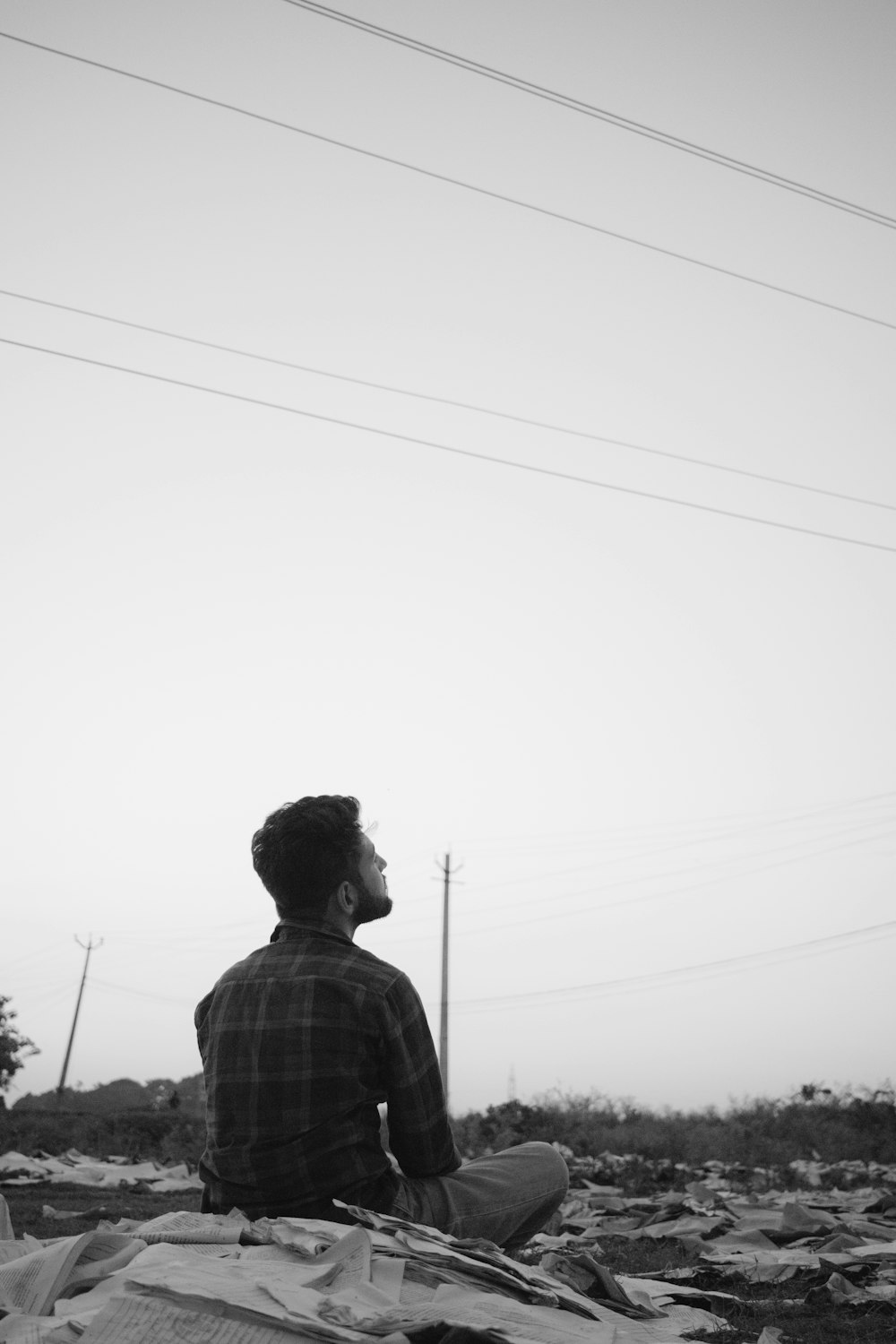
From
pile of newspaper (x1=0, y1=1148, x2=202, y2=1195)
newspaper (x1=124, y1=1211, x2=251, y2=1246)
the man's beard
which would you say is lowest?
newspaper (x1=124, y1=1211, x2=251, y2=1246)

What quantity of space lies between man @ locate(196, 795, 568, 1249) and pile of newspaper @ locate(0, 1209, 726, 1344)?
0.46 ft

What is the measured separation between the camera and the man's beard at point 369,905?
2273 mm

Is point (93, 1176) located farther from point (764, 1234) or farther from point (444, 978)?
point (444, 978)

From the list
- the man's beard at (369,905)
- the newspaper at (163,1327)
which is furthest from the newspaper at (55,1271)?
the man's beard at (369,905)

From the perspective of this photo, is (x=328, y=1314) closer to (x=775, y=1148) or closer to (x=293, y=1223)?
(x=293, y=1223)

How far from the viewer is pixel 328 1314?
4.58ft

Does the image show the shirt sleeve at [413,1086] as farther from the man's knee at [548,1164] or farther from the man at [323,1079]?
the man's knee at [548,1164]

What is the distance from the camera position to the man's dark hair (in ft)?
7.31

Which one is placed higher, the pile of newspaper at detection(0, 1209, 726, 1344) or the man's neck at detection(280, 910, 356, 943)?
the man's neck at detection(280, 910, 356, 943)

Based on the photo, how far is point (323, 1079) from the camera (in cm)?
202

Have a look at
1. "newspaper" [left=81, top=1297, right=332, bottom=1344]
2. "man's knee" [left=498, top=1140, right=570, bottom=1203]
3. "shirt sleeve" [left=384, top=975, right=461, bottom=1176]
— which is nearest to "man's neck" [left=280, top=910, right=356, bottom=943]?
"shirt sleeve" [left=384, top=975, right=461, bottom=1176]

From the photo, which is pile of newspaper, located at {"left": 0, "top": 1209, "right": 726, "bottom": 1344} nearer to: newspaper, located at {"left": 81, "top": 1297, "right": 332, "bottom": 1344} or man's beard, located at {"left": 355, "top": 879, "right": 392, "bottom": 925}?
newspaper, located at {"left": 81, "top": 1297, "right": 332, "bottom": 1344}

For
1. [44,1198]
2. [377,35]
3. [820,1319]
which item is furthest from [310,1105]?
[377,35]

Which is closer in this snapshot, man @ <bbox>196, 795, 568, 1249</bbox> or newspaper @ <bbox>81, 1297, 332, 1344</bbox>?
newspaper @ <bbox>81, 1297, 332, 1344</bbox>
